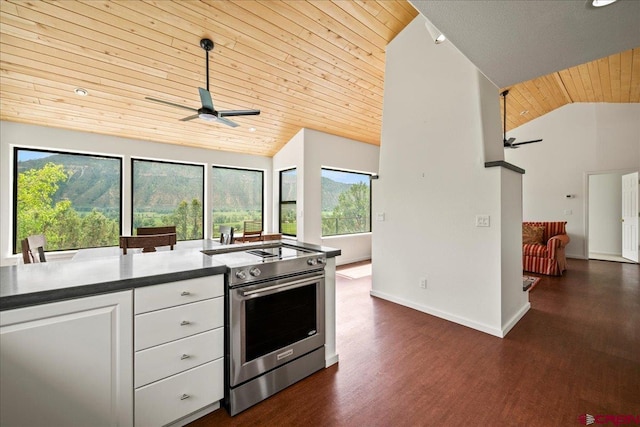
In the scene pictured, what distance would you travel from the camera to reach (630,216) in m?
6.08

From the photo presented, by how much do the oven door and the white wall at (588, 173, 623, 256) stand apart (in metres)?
8.84

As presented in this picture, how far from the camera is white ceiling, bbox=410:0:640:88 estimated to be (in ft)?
4.40

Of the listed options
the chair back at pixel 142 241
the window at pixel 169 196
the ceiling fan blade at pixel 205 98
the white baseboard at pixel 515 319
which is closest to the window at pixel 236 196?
the window at pixel 169 196

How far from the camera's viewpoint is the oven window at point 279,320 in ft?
5.80

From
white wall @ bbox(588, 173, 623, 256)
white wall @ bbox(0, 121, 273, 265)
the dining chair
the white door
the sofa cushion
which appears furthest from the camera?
white wall @ bbox(588, 173, 623, 256)

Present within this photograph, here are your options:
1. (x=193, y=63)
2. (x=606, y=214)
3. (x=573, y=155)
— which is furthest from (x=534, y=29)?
(x=606, y=214)

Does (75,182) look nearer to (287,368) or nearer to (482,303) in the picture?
(287,368)

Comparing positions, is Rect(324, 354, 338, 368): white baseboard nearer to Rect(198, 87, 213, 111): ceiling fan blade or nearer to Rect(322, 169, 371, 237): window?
Rect(198, 87, 213, 111): ceiling fan blade

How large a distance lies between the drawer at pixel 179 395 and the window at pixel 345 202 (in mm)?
4318

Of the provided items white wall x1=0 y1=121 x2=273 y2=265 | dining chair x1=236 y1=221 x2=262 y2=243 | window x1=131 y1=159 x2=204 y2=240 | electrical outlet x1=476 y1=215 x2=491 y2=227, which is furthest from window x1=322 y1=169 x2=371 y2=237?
electrical outlet x1=476 y1=215 x2=491 y2=227

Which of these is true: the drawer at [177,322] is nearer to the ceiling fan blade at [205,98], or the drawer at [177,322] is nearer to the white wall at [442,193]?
the ceiling fan blade at [205,98]

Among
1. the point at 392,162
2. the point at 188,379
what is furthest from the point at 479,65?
the point at 188,379

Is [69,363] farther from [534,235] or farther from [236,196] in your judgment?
[534,235]

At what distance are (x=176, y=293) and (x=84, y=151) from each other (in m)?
4.19
